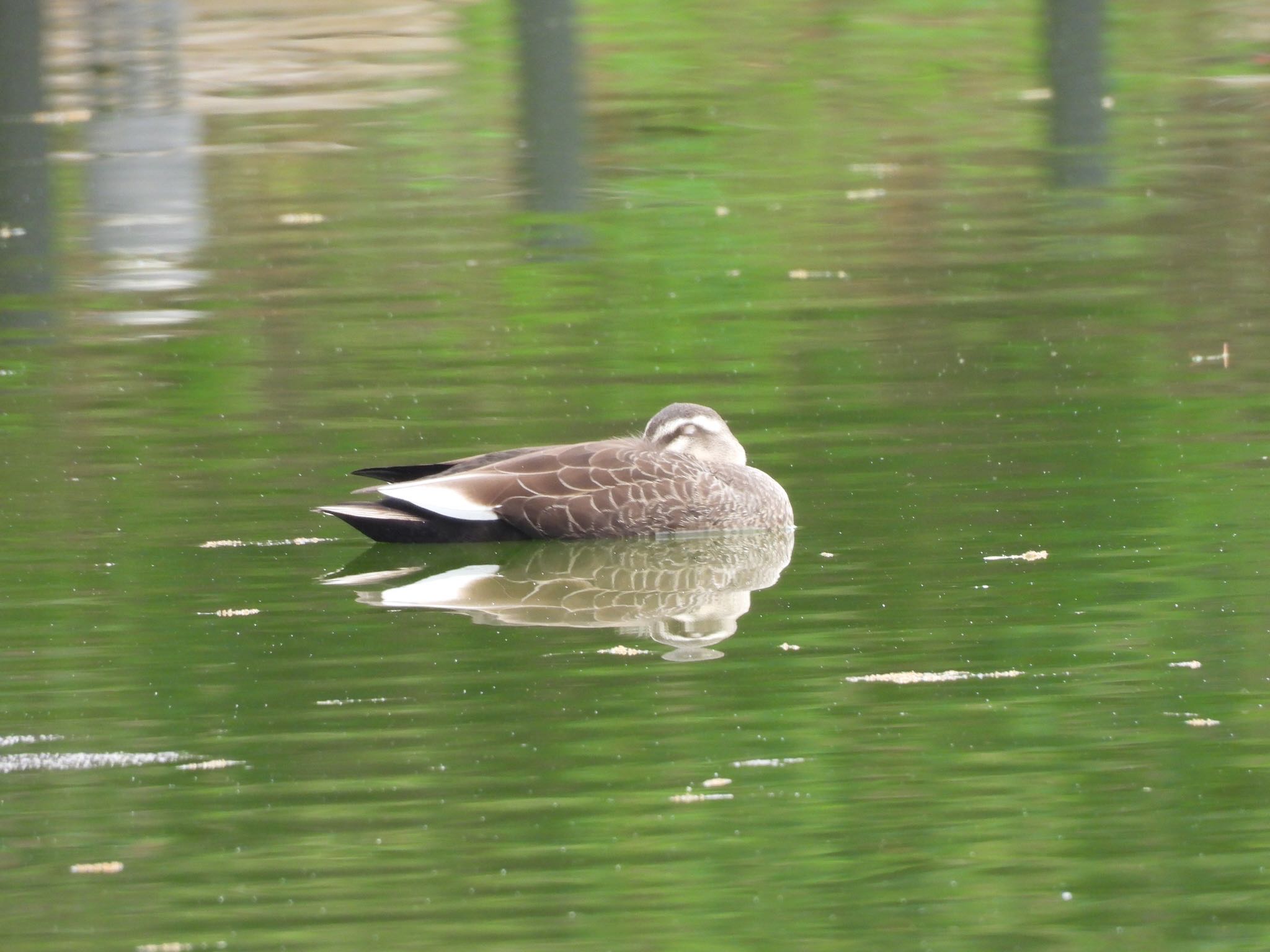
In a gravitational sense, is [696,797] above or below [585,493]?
above

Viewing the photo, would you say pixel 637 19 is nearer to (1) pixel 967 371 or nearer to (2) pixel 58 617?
(1) pixel 967 371

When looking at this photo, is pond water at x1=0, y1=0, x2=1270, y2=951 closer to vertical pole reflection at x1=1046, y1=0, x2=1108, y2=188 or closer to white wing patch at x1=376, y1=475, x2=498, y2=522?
vertical pole reflection at x1=1046, y1=0, x2=1108, y2=188

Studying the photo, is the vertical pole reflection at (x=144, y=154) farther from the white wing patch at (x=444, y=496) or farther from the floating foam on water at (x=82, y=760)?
the floating foam on water at (x=82, y=760)

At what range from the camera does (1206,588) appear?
8898mm

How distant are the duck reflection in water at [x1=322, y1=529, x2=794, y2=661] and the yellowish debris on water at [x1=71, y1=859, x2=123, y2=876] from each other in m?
2.41

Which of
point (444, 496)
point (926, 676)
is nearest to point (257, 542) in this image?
point (444, 496)

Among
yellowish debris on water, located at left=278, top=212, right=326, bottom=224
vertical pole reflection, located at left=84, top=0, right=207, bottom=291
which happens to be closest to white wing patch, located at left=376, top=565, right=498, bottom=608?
vertical pole reflection, located at left=84, top=0, right=207, bottom=291

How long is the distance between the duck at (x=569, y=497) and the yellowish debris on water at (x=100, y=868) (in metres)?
3.67

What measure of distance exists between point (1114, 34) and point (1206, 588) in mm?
17262

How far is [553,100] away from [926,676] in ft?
35.8

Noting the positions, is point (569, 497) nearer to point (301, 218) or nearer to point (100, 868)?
point (100, 868)

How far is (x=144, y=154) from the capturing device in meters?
20.5

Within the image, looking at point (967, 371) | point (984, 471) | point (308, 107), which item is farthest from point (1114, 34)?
point (984, 471)

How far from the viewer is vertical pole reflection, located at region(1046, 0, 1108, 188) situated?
18953 millimetres
